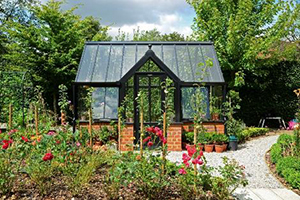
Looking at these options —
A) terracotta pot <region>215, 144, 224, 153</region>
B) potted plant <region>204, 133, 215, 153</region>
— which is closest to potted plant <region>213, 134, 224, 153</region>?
terracotta pot <region>215, 144, 224, 153</region>

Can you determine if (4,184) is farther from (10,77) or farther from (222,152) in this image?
(10,77)

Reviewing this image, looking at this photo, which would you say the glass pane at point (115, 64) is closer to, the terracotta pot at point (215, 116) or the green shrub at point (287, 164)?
the terracotta pot at point (215, 116)

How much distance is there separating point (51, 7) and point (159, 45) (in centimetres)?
722

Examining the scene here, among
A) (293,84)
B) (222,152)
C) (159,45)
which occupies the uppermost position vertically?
(159,45)

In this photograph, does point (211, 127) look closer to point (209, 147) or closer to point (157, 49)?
point (209, 147)

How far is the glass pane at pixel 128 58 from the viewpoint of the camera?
9344mm

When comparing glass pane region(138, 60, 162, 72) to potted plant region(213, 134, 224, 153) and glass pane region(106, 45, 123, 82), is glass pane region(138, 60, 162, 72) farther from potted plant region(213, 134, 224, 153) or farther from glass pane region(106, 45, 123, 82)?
potted plant region(213, 134, 224, 153)

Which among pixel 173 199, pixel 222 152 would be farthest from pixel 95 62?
pixel 173 199

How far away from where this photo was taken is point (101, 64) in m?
9.41

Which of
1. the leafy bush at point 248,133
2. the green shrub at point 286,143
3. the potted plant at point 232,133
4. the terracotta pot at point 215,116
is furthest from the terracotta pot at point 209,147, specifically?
the green shrub at point 286,143

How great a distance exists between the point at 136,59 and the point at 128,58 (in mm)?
284

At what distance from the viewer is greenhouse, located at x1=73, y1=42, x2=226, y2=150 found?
8531 mm

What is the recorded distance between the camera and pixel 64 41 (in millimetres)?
13641

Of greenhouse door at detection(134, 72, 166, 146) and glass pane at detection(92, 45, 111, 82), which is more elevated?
glass pane at detection(92, 45, 111, 82)
